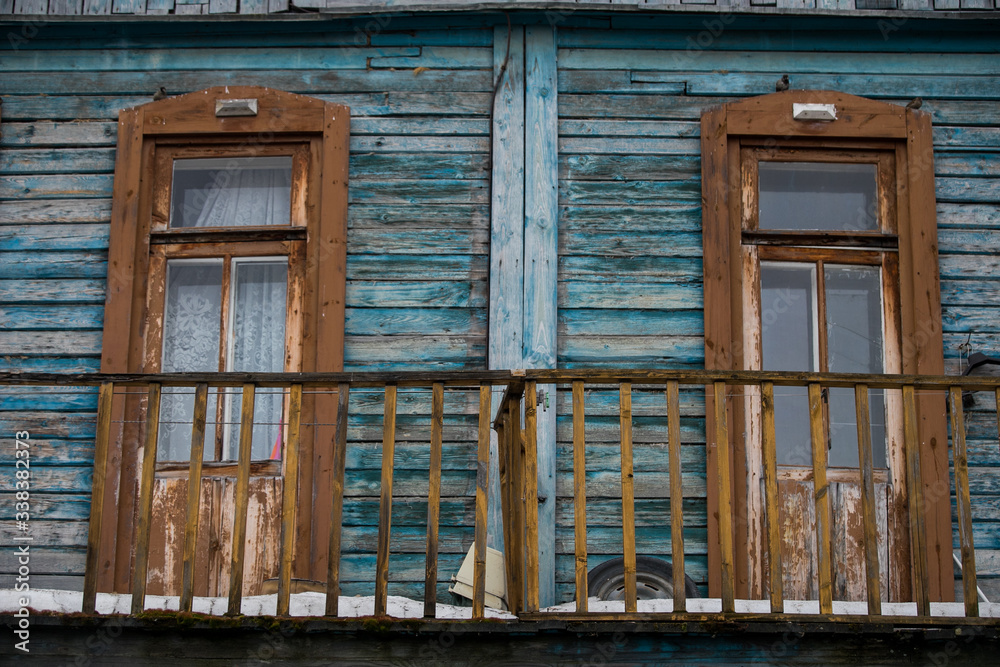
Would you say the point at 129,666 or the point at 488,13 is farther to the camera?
the point at 488,13

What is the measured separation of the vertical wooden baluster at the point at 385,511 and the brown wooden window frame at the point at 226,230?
3.46 feet

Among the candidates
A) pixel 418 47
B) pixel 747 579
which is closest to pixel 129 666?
pixel 747 579

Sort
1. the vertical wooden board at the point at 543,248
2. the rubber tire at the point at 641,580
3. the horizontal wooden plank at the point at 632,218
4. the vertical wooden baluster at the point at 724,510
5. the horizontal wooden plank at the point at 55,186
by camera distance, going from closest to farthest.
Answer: the vertical wooden baluster at the point at 724,510
the rubber tire at the point at 641,580
the vertical wooden board at the point at 543,248
the horizontal wooden plank at the point at 632,218
the horizontal wooden plank at the point at 55,186

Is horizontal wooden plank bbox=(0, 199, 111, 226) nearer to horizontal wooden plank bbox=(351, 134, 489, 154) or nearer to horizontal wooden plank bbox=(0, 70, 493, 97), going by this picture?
horizontal wooden plank bbox=(0, 70, 493, 97)

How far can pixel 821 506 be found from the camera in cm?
357

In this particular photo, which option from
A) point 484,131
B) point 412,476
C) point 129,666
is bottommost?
point 129,666

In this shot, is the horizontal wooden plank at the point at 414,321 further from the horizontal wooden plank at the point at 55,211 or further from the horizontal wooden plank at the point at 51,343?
the horizontal wooden plank at the point at 55,211

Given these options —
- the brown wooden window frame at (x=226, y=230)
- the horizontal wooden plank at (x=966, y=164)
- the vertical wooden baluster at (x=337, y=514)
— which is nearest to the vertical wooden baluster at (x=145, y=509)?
the vertical wooden baluster at (x=337, y=514)

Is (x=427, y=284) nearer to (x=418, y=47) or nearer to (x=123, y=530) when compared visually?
(x=418, y=47)

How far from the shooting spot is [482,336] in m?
4.73

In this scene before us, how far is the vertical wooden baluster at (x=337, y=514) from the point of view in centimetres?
347

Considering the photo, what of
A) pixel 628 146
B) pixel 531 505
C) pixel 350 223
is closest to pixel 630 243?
pixel 628 146

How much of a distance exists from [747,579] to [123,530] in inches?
123

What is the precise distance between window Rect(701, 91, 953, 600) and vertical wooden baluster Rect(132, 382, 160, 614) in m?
2.61
